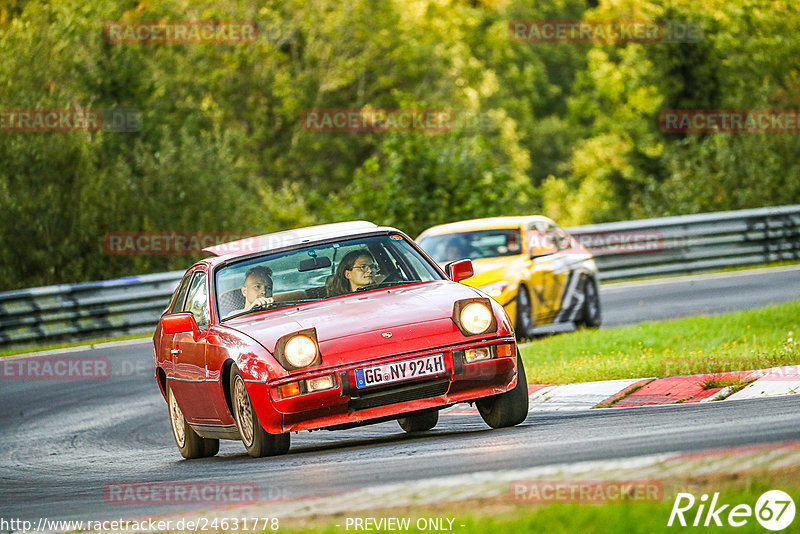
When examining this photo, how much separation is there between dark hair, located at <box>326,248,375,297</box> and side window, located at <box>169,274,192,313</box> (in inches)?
63.5

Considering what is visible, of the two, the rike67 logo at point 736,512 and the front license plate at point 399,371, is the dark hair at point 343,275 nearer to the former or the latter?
the front license plate at point 399,371

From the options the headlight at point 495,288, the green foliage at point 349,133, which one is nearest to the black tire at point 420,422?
the headlight at point 495,288

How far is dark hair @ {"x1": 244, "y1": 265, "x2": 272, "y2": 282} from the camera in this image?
916 cm

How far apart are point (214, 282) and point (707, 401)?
11.8 feet

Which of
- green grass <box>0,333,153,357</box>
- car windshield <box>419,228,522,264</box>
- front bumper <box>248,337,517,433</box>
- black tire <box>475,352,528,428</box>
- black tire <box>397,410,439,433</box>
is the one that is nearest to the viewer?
front bumper <box>248,337,517,433</box>

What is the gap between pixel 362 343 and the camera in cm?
795

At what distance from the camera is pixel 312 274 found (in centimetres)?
920

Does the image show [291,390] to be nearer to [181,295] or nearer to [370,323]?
[370,323]

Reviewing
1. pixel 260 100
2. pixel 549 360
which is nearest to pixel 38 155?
pixel 549 360

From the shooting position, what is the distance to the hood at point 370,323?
7.94m

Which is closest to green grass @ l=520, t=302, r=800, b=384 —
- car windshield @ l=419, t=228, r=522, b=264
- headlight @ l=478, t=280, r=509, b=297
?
headlight @ l=478, t=280, r=509, b=297

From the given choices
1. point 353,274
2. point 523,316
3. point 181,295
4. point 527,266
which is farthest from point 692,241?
point 353,274

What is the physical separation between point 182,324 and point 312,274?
A: 3.20 ft

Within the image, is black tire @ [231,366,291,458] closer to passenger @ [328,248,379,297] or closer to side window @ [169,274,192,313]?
passenger @ [328,248,379,297]
